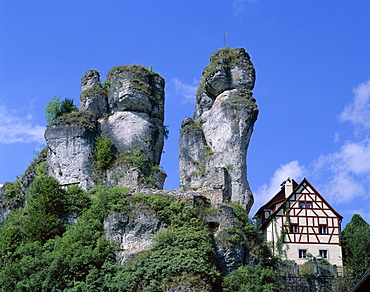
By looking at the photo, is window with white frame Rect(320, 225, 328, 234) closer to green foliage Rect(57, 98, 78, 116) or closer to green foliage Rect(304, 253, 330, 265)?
green foliage Rect(304, 253, 330, 265)

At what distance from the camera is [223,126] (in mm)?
45656

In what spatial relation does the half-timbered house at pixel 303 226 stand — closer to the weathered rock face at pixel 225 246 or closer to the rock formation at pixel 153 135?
the rock formation at pixel 153 135

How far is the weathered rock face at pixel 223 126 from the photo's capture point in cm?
4384

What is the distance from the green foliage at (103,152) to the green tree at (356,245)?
653 inches

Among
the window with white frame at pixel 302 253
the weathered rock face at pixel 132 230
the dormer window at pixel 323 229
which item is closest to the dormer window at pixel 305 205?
the dormer window at pixel 323 229

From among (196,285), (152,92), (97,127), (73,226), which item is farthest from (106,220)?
(152,92)

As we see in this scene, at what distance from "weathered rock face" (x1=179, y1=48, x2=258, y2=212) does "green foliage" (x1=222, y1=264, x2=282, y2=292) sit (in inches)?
314

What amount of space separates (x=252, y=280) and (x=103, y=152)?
46.3ft

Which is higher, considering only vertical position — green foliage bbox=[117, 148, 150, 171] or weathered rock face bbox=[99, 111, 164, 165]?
weathered rock face bbox=[99, 111, 164, 165]

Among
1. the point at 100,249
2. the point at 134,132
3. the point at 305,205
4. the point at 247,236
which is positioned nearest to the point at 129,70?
the point at 134,132

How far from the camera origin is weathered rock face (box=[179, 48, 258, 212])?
43.8 meters

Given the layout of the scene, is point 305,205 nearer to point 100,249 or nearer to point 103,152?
point 103,152

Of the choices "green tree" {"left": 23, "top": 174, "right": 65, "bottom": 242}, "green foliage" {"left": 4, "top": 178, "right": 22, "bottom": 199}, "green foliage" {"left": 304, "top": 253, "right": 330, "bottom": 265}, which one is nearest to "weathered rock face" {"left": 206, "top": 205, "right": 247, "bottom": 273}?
"green foliage" {"left": 304, "top": 253, "right": 330, "bottom": 265}

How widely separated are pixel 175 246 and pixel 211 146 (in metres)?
13.9
